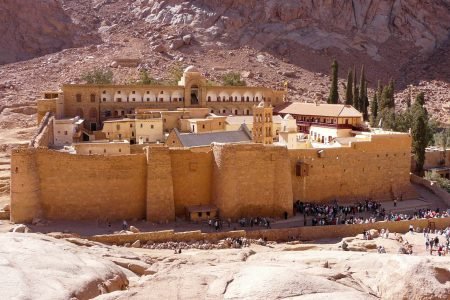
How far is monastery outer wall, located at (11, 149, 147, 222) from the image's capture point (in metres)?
23.2

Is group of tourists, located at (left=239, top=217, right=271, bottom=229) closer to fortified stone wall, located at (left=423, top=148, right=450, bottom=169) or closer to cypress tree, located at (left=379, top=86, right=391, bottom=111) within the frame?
fortified stone wall, located at (left=423, top=148, right=450, bottom=169)

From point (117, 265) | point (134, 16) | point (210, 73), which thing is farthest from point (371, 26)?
point (117, 265)

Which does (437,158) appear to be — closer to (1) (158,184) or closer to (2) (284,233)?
(2) (284,233)

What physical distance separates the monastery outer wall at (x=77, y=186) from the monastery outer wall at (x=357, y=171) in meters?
8.28

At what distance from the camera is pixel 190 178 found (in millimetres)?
26203

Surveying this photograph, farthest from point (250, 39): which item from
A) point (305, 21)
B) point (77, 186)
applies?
point (77, 186)

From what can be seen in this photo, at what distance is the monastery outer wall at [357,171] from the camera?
29.1 metres

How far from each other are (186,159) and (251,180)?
314cm

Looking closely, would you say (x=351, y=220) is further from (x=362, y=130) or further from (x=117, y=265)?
(x=117, y=265)

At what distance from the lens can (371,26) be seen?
77.7 meters

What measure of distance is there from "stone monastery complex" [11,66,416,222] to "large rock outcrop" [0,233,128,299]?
777cm

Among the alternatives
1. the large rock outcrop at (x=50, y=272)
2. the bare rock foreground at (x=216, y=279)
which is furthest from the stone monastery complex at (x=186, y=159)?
the bare rock foreground at (x=216, y=279)

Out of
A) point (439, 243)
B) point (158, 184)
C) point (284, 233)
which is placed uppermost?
point (158, 184)

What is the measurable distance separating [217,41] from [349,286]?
2421 inches
